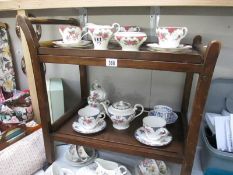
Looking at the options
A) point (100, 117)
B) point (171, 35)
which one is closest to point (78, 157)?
point (100, 117)

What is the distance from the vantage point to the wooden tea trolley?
0.52m

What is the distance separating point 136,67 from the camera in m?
0.56

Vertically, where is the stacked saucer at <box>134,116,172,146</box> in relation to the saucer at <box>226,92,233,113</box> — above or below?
below

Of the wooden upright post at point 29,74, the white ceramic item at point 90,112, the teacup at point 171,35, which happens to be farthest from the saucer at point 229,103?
the wooden upright post at point 29,74

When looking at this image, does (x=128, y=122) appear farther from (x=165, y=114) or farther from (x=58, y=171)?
(x=58, y=171)

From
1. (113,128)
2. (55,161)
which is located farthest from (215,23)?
(55,161)

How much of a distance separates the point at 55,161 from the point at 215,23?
2.89ft

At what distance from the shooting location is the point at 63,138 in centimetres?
74

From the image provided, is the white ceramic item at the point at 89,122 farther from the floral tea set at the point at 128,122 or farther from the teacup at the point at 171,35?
the teacup at the point at 171,35

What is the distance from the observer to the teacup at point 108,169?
2.41ft

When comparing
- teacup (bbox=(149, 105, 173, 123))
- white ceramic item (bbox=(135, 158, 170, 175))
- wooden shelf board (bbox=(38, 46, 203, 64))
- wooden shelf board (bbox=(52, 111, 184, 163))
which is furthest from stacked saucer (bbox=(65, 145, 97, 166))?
wooden shelf board (bbox=(38, 46, 203, 64))

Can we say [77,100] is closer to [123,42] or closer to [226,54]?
[123,42]

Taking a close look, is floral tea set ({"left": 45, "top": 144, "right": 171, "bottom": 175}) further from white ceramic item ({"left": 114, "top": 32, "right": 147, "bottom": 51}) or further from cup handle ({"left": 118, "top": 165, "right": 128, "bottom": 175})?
white ceramic item ({"left": 114, "top": 32, "right": 147, "bottom": 51})

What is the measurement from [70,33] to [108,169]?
520 mm
